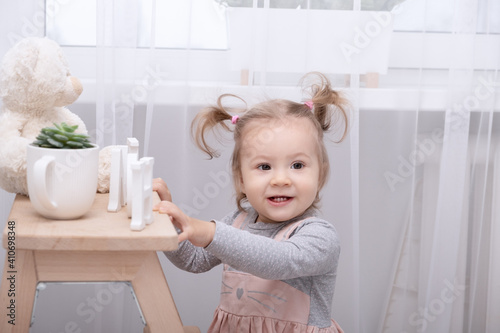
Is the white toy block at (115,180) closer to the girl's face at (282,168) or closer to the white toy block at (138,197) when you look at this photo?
the white toy block at (138,197)

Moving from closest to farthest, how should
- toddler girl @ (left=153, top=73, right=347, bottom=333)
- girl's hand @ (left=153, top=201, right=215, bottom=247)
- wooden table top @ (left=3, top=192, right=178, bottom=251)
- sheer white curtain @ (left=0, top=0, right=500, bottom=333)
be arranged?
wooden table top @ (left=3, top=192, right=178, bottom=251)
girl's hand @ (left=153, top=201, right=215, bottom=247)
toddler girl @ (left=153, top=73, right=347, bottom=333)
sheer white curtain @ (left=0, top=0, right=500, bottom=333)

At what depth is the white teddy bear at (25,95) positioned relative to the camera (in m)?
0.86

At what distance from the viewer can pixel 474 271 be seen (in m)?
1.54

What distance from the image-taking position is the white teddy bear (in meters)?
0.86

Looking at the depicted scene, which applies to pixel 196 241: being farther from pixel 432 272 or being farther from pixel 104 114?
pixel 432 272

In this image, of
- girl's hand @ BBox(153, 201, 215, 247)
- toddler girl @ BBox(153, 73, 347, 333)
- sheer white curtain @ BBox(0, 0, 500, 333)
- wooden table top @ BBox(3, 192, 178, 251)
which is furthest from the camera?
sheer white curtain @ BBox(0, 0, 500, 333)

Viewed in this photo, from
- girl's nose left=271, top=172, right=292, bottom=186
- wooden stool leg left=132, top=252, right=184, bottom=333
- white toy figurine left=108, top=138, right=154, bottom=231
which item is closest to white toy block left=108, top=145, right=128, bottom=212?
white toy figurine left=108, top=138, right=154, bottom=231

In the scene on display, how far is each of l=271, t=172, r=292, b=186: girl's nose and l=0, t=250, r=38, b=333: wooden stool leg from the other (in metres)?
0.42

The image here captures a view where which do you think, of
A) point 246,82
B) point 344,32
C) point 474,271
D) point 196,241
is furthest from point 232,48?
point 474,271

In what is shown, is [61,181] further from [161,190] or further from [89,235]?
[161,190]

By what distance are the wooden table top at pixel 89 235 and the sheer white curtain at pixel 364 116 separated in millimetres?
629

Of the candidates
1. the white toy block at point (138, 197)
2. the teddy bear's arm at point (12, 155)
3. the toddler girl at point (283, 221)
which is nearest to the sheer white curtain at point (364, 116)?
the toddler girl at point (283, 221)

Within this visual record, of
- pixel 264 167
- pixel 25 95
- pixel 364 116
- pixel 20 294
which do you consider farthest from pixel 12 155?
pixel 364 116

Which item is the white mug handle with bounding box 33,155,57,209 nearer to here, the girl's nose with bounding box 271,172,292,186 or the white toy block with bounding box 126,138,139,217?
the white toy block with bounding box 126,138,139,217
